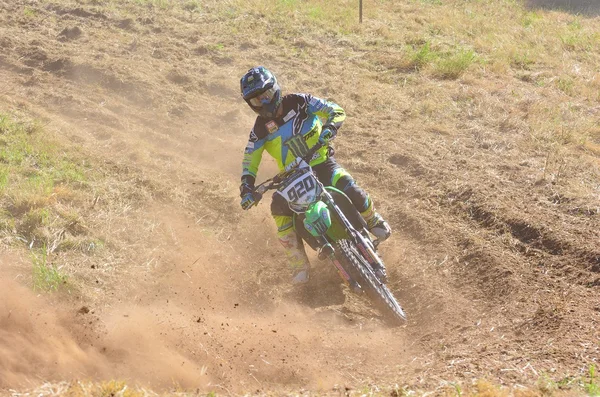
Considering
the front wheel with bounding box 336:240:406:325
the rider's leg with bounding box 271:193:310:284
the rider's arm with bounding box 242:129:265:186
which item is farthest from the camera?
the rider's arm with bounding box 242:129:265:186

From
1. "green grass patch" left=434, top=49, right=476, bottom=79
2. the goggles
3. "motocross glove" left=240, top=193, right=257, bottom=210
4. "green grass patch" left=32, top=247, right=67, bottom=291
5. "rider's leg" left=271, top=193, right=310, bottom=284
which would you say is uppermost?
the goggles

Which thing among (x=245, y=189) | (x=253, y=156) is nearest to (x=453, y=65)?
(x=253, y=156)

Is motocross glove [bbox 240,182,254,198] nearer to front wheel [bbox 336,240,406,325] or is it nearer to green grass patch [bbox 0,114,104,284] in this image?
front wheel [bbox 336,240,406,325]

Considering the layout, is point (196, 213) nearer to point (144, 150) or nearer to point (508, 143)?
point (144, 150)

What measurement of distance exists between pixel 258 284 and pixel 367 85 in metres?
6.22

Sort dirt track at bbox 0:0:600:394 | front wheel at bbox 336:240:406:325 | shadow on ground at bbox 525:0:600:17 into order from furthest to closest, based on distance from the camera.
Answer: shadow on ground at bbox 525:0:600:17 → front wheel at bbox 336:240:406:325 → dirt track at bbox 0:0:600:394

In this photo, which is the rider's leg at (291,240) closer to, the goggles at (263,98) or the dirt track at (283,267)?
the dirt track at (283,267)

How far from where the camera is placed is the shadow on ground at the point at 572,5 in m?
22.9

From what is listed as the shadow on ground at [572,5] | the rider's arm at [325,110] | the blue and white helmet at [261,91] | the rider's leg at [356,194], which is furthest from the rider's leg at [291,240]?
the shadow on ground at [572,5]

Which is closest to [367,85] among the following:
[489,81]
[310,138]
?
[489,81]

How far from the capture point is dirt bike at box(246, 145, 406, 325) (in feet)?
19.1

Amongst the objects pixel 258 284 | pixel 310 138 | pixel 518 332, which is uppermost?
pixel 310 138

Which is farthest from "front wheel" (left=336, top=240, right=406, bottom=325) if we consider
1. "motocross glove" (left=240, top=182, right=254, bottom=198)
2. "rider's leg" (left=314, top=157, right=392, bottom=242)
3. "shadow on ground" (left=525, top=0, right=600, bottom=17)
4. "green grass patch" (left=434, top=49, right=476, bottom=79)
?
"shadow on ground" (left=525, top=0, right=600, bottom=17)

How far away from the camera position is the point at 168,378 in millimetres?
5016
